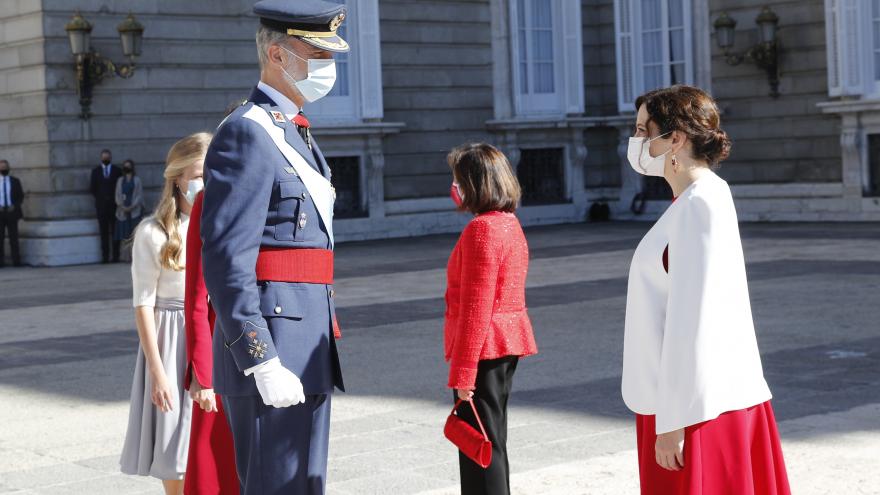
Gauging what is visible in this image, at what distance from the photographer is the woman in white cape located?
361 cm

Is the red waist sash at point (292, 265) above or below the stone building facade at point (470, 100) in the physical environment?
below

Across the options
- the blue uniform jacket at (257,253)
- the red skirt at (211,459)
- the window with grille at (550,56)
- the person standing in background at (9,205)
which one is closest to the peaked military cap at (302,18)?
the blue uniform jacket at (257,253)

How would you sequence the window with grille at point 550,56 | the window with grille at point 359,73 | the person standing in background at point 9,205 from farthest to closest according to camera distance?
the window with grille at point 550,56 → the window with grille at point 359,73 → the person standing in background at point 9,205

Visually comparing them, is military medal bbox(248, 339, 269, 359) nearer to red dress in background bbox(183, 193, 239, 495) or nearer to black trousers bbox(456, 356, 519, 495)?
red dress in background bbox(183, 193, 239, 495)

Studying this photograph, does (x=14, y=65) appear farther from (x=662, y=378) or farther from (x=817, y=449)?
(x=662, y=378)

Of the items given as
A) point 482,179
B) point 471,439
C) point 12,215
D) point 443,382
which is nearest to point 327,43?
point 482,179

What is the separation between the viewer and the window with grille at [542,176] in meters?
24.2

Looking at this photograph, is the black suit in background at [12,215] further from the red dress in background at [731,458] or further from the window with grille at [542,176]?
the red dress in background at [731,458]

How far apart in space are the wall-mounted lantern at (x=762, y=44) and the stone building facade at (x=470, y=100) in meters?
0.18

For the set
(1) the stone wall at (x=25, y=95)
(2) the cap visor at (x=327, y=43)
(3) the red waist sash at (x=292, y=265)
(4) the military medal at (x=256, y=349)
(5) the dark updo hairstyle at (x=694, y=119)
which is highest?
(1) the stone wall at (x=25, y=95)

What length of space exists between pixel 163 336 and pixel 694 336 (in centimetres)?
228

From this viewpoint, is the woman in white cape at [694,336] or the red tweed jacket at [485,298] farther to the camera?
the red tweed jacket at [485,298]

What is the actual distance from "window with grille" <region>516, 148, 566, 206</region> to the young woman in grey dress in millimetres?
18854

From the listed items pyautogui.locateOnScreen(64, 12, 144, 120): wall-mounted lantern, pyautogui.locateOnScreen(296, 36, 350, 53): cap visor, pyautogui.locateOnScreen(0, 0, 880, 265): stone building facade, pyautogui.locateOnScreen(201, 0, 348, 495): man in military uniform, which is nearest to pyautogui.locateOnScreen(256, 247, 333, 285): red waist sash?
pyautogui.locateOnScreen(201, 0, 348, 495): man in military uniform
